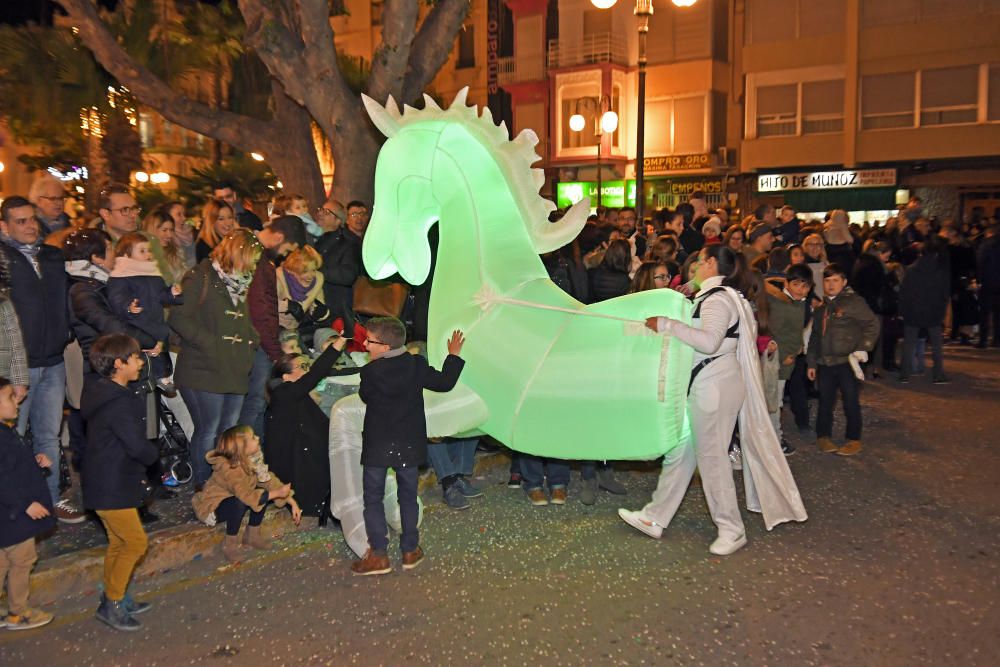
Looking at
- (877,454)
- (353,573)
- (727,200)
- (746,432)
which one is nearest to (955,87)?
(727,200)

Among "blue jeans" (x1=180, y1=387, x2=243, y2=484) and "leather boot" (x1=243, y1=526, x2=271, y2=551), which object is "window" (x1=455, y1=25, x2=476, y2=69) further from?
"leather boot" (x1=243, y1=526, x2=271, y2=551)

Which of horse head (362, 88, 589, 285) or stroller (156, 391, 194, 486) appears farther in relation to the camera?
stroller (156, 391, 194, 486)

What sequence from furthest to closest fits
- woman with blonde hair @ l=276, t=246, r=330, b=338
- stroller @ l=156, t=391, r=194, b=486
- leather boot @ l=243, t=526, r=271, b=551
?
stroller @ l=156, t=391, r=194, b=486, woman with blonde hair @ l=276, t=246, r=330, b=338, leather boot @ l=243, t=526, r=271, b=551

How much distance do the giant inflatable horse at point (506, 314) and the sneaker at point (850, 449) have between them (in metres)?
3.80

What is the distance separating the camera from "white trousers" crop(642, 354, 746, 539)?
18.5ft

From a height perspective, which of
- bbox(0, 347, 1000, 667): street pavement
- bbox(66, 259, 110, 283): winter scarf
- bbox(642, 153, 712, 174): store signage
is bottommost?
bbox(0, 347, 1000, 667): street pavement

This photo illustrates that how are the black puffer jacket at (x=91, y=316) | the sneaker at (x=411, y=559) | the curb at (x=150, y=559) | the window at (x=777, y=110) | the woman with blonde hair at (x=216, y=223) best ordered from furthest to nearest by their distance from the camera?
the window at (x=777, y=110), the woman with blonde hair at (x=216, y=223), the black puffer jacket at (x=91, y=316), the sneaker at (x=411, y=559), the curb at (x=150, y=559)

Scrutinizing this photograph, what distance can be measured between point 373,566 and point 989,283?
11.5 metres

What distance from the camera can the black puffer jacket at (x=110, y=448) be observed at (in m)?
4.67

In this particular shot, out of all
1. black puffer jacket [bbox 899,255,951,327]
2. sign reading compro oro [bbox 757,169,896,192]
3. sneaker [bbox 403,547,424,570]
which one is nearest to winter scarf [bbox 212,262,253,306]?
sneaker [bbox 403,547,424,570]

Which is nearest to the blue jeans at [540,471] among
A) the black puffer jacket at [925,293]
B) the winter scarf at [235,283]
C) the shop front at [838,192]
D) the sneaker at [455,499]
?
the sneaker at [455,499]

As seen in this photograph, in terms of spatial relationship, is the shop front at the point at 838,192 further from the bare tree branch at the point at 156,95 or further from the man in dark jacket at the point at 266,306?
the man in dark jacket at the point at 266,306

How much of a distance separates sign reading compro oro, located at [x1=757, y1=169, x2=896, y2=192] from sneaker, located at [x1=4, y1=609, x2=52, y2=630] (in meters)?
25.2

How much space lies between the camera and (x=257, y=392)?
6785mm
